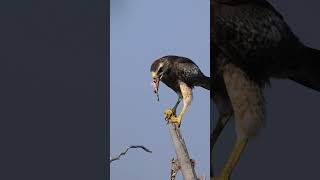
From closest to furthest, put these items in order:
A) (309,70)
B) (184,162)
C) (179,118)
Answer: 1. (309,70)
2. (184,162)
3. (179,118)

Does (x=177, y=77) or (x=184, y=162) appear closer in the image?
(x=184, y=162)

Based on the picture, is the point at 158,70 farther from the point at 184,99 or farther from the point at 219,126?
the point at 219,126

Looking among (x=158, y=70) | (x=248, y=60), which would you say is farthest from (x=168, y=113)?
(x=248, y=60)

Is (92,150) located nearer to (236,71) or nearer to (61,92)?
(61,92)

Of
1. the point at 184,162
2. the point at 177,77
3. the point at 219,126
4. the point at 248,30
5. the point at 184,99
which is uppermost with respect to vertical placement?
the point at 248,30

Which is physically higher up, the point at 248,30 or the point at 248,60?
the point at 248,30

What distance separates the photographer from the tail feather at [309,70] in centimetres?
208

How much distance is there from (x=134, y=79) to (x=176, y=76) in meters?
A: 0.24

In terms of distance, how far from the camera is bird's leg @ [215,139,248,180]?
7.48 feet

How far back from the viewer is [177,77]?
9.37 ft

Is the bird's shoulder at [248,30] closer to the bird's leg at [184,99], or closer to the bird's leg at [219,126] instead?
the bird's leg at [219,126]

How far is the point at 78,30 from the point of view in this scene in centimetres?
247

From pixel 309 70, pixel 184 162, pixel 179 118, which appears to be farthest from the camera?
pixel 179 118

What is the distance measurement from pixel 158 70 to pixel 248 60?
620 millimetres
